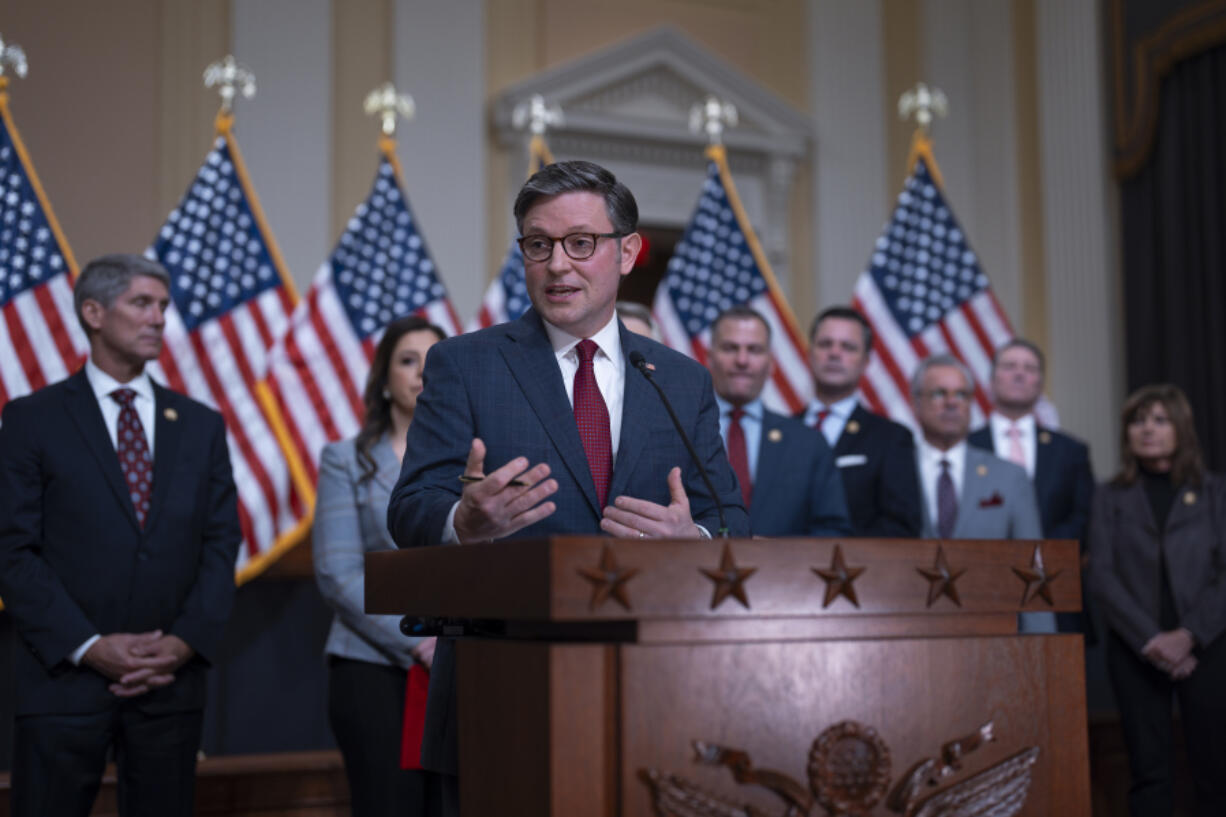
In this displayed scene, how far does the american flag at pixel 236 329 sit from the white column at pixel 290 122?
1700mm

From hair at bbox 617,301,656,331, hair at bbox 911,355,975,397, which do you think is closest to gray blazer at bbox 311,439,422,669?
hair at bbox 617,301,656,331

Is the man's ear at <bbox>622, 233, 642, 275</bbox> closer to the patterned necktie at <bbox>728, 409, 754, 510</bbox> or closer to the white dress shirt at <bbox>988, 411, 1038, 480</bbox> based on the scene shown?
the patterned necktie at <bbox>728, 409, 754, 510</bbox>

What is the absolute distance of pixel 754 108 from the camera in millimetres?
7703

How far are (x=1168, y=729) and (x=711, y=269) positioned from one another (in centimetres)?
261

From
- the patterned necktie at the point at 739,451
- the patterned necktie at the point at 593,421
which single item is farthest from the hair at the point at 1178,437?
the patterned necktie at the point at 593,421

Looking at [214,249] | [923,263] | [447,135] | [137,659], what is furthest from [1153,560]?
[447,135]

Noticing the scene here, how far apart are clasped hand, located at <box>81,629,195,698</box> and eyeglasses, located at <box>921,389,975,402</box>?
7.76ft

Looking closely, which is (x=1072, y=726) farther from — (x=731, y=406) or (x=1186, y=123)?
(x=1186, y=123)

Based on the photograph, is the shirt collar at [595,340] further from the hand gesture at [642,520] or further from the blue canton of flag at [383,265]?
the blue canton of flag at [383,265]

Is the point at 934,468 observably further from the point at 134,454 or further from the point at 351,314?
the point at 134,454

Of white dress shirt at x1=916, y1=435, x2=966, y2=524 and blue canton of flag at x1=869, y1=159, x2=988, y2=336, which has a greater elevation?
blue canton of flag at x1=869, y1=159, x2=988, y2=336

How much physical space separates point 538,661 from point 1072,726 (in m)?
0.64

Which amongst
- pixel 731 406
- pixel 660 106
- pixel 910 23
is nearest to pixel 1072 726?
pixel 731 406

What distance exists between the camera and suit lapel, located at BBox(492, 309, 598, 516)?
1.75 metres
